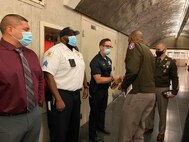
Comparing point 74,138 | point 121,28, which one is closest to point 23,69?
point 74,138

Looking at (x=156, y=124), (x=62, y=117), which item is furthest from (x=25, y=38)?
(x=156, y=124)

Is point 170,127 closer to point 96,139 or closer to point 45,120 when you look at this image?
point 96,139

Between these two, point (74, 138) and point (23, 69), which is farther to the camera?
point (74, 138)

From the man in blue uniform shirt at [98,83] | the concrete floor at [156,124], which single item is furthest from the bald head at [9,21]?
the concrete floor at [156,124]

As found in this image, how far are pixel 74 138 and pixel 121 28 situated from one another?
4.14 m

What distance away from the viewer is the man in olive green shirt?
238 centimetres

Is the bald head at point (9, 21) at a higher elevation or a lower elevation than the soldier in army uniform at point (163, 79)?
higher

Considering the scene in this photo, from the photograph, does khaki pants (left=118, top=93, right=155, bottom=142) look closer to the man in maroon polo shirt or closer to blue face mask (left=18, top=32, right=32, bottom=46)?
the man in maroon polo shirt

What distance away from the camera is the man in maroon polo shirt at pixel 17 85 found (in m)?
1.60

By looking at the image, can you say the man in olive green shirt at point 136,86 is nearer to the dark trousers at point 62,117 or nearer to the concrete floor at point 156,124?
the dark trousers at point 62,117

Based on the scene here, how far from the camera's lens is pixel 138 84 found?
2426 millimetres

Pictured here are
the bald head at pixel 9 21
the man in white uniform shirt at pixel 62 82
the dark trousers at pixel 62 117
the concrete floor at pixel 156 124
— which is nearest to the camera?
the bald head at pixel 9 21

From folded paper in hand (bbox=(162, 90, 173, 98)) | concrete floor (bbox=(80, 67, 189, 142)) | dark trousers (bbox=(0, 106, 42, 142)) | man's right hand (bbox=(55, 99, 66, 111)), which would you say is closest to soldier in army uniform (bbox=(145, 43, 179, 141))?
folded paper in hand (bbox=(162, 90, 173, 98))

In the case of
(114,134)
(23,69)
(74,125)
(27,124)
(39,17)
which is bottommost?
(114,134)
